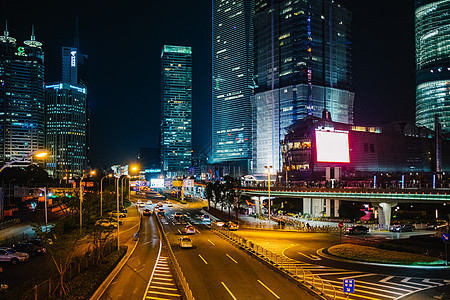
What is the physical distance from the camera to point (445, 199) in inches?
2308

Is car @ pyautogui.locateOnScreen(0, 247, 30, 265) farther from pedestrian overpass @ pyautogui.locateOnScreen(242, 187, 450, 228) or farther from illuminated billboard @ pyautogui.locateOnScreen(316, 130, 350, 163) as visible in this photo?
illuminated billboard @ pyautogui.locateOnScreen(316, 130, 350, 163)

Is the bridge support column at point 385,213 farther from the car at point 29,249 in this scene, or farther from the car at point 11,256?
the car at point 11,256

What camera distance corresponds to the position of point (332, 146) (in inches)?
3826

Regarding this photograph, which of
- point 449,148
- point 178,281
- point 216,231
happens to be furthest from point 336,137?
point 449,148

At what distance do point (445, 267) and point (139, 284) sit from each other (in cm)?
2856

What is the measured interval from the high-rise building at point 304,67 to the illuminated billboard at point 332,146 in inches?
3223

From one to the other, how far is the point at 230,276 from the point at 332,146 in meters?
73.2

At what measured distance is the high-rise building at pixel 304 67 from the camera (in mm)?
183625

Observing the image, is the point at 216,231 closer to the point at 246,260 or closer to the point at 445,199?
the point at 246,260

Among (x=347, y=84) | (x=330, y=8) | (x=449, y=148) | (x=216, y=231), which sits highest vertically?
(x=330, y=8)

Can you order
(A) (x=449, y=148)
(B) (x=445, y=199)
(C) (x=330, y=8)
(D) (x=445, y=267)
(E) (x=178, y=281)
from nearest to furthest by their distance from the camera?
(E) (x=178, y=281)
(D) (x=445, y=267)
(B) (x=445, y=199)
(A) (x=449, y=148)
(C) (x=330, y=8)

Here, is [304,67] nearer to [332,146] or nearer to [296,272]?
[332,146]

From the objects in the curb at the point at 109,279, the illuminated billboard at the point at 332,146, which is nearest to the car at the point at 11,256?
the curb at the point at 109,279

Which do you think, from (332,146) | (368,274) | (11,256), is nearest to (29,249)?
(11,256)
